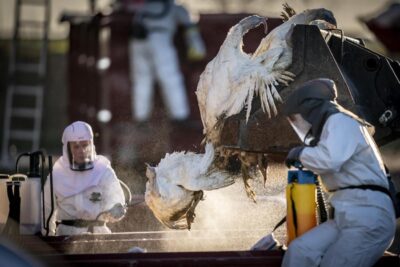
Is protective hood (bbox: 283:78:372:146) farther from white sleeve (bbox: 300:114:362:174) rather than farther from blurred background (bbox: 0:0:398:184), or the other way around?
blurred background (bbox: 0:0:398:184)

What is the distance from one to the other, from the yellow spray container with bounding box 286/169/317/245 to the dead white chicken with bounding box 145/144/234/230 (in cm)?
105

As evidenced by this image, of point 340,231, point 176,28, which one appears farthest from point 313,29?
point 176,28

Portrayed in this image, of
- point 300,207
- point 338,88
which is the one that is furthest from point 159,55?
point 300,207

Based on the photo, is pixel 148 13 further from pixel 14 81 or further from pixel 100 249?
pixel 100 249

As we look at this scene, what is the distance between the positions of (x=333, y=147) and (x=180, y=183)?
1642mm

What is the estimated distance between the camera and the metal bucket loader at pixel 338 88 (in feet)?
23.7

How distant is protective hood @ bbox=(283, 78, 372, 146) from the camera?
6.40m

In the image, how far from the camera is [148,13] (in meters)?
13.1

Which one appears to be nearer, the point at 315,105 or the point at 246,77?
the point at 315,105

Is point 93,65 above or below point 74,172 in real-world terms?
above

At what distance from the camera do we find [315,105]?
21.1 ft

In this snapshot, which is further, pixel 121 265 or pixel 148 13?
pixel 148 13

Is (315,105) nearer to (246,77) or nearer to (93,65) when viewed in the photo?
(246,77)

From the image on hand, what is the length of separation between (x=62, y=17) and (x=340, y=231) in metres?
7.93
